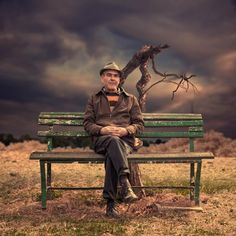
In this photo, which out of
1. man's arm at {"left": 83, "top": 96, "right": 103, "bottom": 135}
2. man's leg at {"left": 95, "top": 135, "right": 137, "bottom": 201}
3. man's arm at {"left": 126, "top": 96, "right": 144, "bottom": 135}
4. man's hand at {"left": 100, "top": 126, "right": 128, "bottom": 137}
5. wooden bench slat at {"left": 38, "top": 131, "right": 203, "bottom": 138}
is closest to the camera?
man's leg at {"left": 95, "top": 135, "right": 137, "bottom": 201}

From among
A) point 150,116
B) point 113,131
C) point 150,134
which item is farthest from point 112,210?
point 150,116

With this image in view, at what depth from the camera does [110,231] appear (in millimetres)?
5961

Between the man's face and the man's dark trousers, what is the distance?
845 millimetres

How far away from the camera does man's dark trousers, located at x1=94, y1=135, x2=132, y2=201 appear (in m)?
6.42

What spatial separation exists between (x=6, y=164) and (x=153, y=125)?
20.1 ft

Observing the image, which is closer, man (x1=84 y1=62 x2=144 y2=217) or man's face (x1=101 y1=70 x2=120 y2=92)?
man (x1=84 y1=62 x2=144 y2=217)

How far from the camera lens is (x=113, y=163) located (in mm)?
6484

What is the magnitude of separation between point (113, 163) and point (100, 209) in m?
1.24

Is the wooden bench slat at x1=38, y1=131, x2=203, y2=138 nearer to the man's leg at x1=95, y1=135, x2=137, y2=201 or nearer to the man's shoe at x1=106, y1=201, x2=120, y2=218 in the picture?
the man's leg at x1=95, y1=135, x2=137, y2=201

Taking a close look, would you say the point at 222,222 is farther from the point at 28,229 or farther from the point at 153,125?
the point at 28,229

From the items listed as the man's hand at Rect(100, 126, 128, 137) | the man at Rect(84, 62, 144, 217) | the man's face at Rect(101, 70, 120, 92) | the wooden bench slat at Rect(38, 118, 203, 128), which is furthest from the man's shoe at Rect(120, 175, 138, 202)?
the wooden bench slat at Rect(38, 118, 203, 128)

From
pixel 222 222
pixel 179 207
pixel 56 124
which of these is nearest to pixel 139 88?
pixel 56 124

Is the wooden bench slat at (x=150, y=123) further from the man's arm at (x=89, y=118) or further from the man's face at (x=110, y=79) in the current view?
the man's face at (x=110, y=79)

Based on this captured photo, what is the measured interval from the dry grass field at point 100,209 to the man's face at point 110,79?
1.80 metres
